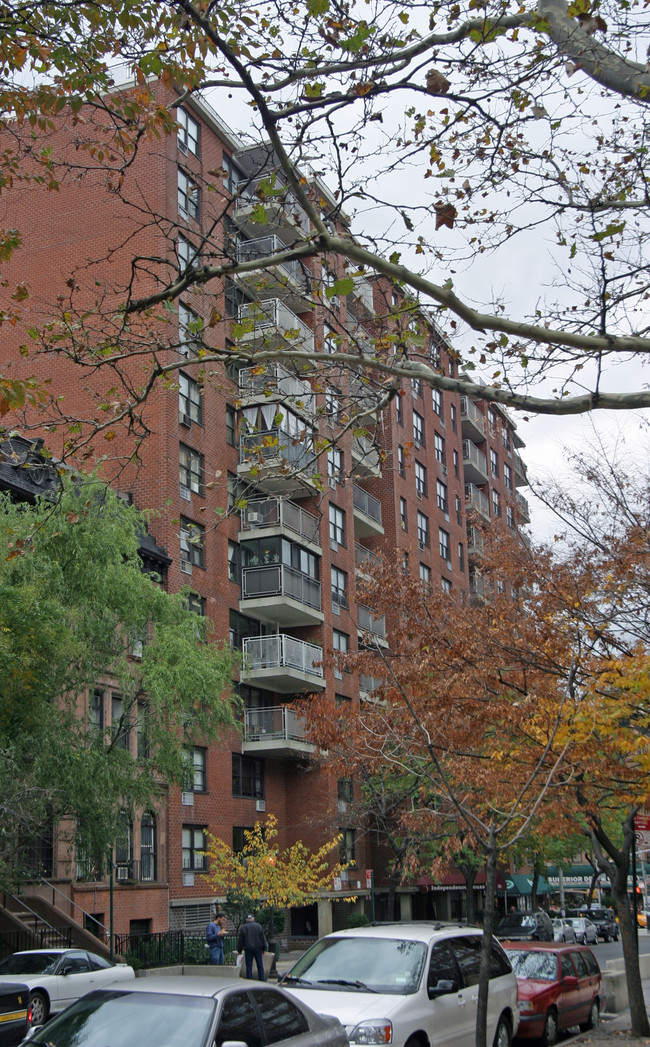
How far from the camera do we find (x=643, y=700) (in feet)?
42.8

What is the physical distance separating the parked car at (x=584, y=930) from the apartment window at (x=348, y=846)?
32.1 feet

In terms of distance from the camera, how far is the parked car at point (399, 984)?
10133mm

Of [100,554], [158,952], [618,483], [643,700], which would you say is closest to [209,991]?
[643,700]

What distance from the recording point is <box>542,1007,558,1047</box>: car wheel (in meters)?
16.0

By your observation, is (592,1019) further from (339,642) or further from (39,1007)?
(339,642)

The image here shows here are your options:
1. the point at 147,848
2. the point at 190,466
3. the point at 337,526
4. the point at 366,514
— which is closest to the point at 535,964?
the point at 147,848

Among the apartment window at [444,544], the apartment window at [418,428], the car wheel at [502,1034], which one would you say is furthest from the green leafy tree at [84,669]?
the apartment window at [444,544]

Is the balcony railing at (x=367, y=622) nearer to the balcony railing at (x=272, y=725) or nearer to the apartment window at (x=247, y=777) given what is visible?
the balcony railing at (x=272, y=725)

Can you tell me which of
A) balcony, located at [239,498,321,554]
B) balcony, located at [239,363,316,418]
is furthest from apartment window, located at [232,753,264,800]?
balcony, located at [239,363,316,418]

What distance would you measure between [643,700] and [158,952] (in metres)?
18.8

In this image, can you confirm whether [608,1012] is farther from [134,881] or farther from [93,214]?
[93,214]

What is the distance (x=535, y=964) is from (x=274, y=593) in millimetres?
20093

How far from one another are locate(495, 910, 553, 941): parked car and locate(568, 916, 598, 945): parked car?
6.68 metres

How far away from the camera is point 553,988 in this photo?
54.1 ft
